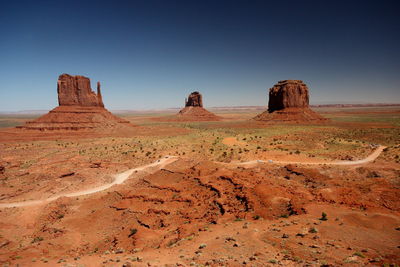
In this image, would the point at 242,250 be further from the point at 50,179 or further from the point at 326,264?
the point at 50,179

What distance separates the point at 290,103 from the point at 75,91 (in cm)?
8112

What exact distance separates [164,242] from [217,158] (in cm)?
1959

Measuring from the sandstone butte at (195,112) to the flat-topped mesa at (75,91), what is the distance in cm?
5991

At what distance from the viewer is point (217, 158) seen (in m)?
30.8

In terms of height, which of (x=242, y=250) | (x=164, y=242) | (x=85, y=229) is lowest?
(x=85, y=229)

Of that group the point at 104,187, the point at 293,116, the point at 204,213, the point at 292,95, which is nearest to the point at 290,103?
the point at 292,95

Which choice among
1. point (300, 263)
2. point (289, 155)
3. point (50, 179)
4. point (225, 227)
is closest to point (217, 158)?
point (289, 155)

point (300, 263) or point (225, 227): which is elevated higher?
point (300, 263)

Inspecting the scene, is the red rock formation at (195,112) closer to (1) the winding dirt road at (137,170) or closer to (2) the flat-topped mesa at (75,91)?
(2) the flat-topped mesa at (75,91)

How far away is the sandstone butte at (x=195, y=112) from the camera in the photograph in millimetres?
124900

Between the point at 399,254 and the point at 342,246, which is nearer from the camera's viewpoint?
the point at 399,254

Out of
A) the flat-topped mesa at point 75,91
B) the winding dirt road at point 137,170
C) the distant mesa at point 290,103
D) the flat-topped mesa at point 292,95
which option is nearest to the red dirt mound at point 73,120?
the flat-topped mesa at point 75,91

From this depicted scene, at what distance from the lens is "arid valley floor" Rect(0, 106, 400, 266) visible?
370 inches

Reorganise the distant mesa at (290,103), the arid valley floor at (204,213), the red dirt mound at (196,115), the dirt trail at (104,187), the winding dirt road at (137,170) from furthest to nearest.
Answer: the red dirt mound at (196,115)
the distant mesa at (290,103)
the winding dirt road at (137,170)
the dirt trail at (104,187)
the arid valley floor at (204,213)
